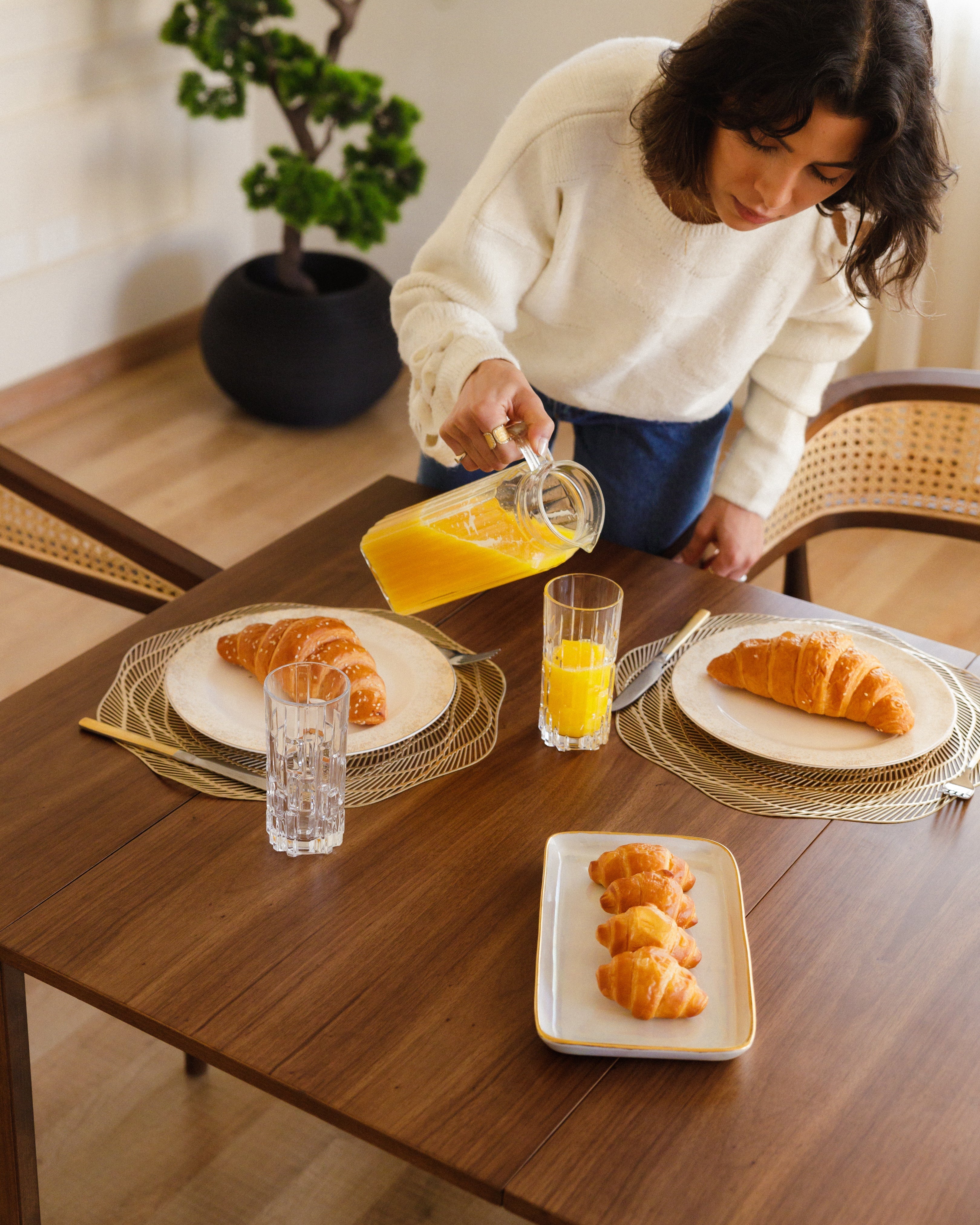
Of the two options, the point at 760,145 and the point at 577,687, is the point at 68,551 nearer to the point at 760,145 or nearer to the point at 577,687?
the point at 577,687

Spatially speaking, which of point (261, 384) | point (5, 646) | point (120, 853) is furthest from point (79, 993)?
point (261, 384)

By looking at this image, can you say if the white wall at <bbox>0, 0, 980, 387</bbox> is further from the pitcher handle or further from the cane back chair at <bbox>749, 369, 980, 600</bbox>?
the pitcher handle

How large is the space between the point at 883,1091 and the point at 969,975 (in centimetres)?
15

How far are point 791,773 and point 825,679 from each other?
0.09 m

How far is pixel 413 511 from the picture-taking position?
120cm

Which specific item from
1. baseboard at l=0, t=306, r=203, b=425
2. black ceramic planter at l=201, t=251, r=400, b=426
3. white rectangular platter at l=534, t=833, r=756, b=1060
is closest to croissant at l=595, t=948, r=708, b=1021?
white rectangular platter at l=534, t=833, r=756, b=1060

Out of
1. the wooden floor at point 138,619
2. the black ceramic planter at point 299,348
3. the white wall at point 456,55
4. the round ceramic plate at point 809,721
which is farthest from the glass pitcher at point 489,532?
the white wall at point 456,55

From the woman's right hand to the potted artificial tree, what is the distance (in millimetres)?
2196

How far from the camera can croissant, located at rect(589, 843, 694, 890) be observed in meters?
0.98

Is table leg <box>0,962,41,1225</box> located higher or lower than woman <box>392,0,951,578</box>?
lower

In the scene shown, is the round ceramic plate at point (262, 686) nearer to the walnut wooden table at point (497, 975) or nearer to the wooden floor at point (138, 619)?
the walnut wooden table at point (497, 975)

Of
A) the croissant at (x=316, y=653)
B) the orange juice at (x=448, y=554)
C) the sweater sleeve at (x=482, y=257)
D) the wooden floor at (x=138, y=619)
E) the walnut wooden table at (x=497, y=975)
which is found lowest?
the wooden floor at (x=138, y=619)

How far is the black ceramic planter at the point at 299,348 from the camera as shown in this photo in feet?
11.1

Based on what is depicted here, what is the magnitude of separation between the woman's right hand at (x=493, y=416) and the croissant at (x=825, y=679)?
0.95 feet
